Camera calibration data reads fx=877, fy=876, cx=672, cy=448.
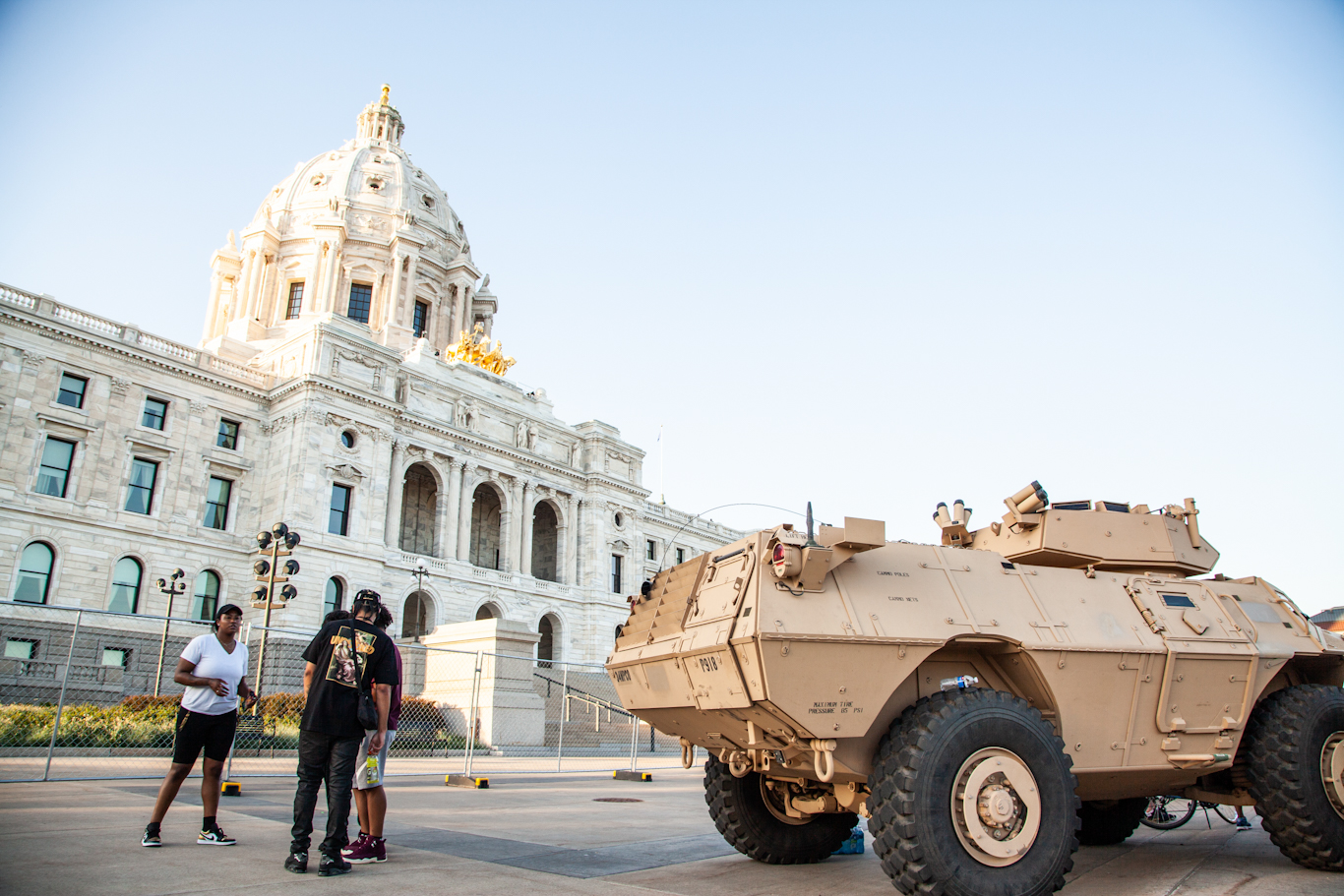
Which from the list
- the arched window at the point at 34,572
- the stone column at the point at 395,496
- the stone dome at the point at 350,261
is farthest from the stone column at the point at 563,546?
the arched window at the point at 34,572

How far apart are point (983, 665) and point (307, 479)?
32195 millimetres

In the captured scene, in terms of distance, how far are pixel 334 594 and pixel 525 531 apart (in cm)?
1117

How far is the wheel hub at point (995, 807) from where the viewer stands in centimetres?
521

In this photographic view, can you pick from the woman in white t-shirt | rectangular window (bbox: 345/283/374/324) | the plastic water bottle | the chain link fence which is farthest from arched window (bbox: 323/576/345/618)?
the plastic water bottle

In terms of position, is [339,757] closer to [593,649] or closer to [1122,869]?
[1122,869]

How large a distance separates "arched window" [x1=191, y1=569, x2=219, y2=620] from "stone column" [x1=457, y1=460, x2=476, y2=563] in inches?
412

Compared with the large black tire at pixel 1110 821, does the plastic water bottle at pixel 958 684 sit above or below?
above

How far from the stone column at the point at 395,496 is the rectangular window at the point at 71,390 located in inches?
442

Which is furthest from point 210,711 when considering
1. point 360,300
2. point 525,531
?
point 360,300

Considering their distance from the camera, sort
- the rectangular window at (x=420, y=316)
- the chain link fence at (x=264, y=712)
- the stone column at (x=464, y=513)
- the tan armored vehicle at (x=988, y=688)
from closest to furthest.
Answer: the tan armored vehicle at (x=988, y=688) → the chain link fence at (x=264, y=712) → the stone column at (x=464, y=513) → the rectangular window at (x=420, y=316)

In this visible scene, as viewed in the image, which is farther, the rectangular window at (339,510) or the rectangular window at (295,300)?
the rectangular window at (295,300)

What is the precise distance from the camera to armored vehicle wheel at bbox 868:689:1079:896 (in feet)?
16.5

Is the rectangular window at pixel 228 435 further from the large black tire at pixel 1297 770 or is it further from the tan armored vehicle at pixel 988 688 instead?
the large black tire at pixel 1297 770

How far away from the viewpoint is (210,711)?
6.73 m
